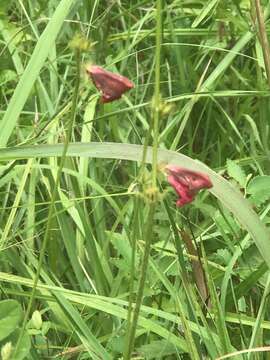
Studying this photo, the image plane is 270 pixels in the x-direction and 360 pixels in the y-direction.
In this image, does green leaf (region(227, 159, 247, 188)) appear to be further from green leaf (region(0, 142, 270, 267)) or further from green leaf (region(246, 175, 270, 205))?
green leaf (region(0, 142, 270, 267))

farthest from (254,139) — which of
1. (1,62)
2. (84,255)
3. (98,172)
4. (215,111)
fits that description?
(1,62)

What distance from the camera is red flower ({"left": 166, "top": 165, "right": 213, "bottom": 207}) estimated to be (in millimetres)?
813

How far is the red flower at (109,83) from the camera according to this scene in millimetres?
831

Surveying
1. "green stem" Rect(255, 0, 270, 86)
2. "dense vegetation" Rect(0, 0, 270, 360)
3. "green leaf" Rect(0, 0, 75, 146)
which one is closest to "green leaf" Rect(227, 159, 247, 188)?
"dense vegetation" Rect(0, 0, 270, 360)

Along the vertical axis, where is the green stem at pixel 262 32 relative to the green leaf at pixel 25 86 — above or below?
above

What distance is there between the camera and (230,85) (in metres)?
2.01

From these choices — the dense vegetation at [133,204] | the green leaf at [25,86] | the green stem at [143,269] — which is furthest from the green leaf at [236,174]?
the green stem at [143,269]

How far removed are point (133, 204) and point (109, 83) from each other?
70cm

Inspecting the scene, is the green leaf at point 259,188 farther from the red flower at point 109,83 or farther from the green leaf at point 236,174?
the red flower at point 109,83

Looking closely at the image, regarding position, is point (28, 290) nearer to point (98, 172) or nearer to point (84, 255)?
point (84, 255)

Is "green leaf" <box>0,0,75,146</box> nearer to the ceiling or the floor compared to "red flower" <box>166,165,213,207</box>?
nearer to the floor

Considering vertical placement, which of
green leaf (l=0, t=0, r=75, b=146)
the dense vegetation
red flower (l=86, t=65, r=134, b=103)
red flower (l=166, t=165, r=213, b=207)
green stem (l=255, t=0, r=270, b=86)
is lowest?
the dense vegetation

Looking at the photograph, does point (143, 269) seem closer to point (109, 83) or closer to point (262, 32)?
point (109, 83)

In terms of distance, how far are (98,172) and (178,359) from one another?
24.6 inches
